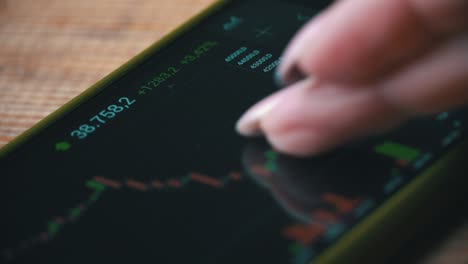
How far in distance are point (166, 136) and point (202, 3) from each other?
6.3 inches

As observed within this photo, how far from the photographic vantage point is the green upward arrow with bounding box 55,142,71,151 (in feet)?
0.95

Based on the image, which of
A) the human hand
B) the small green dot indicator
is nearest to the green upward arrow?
the small green dot indicator

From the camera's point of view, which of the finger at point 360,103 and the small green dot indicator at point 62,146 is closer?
the finger at point 360,103

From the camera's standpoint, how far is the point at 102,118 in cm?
30

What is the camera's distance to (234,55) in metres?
0.32

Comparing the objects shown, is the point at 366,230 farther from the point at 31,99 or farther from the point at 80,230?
the point at 31,99

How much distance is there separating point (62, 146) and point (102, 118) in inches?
0.8

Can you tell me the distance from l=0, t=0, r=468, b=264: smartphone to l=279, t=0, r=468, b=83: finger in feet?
0.18

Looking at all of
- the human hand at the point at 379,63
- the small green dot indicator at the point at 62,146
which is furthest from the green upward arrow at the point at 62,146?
the human hand at the point at 379,63

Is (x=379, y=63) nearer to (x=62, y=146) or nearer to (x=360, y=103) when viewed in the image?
(x=360, y=103)

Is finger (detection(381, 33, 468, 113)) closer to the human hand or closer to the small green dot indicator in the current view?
the human hand

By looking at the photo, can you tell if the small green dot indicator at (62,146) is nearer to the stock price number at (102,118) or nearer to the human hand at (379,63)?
the stock price number at (102,118)

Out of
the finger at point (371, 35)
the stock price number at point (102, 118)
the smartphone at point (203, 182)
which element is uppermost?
the finger at point (371, 35)

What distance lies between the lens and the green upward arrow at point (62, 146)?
289mm
